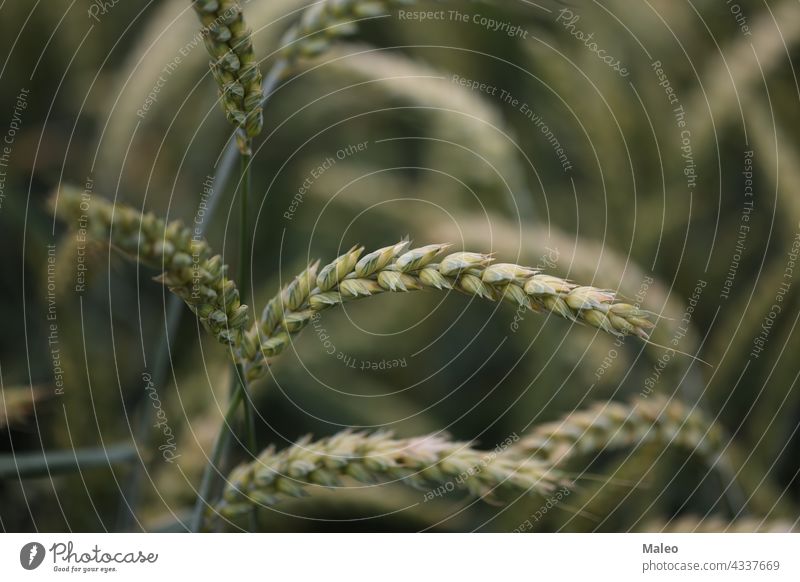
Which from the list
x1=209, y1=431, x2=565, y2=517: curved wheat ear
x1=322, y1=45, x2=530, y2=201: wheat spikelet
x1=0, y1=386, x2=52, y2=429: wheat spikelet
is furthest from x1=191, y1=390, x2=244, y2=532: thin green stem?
x1=322, y1=45, x2=530, y2=201: wheat spikelet

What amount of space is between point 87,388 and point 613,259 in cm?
74

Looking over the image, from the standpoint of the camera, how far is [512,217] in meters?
1.15

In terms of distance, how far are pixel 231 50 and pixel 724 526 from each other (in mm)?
827

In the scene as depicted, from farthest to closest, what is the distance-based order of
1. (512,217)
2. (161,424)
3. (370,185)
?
(370,185) < (512,217) < (161,424)

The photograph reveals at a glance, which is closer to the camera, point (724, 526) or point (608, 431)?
point (608, 431)

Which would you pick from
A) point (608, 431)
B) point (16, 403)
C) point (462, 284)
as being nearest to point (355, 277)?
point (462, 284)

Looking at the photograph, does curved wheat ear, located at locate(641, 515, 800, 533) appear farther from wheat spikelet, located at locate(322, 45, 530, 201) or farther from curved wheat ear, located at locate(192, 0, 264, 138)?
curved wheat ear, located at locate(192, 0, 264, 138)

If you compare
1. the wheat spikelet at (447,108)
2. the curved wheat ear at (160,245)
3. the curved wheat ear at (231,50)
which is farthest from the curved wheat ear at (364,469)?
the wheat spikelet at (447,108)

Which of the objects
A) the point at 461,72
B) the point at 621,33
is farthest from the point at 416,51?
the point at 621,33

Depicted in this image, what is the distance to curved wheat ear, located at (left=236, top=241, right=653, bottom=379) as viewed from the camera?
1.86 feet

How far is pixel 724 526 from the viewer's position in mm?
983

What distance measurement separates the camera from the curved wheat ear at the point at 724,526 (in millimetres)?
976

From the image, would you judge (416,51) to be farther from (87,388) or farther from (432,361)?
(87,388)

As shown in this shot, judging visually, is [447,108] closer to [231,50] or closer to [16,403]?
[231,50]
